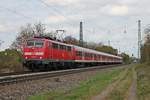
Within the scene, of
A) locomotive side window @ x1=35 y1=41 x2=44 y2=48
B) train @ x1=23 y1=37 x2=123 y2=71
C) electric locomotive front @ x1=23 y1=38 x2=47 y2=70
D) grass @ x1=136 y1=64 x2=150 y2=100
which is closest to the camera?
grass @ x1=136 y1=64 x2=150 y2=100

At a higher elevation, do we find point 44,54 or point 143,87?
point 44,54

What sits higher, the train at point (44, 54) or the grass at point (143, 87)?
the train at point (44, 54)

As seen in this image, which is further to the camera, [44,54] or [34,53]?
[34,53]

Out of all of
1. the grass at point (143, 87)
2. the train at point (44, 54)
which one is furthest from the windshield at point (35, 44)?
the grass at point (143, 87)

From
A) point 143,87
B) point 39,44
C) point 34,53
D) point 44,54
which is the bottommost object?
Answer: point 143,87

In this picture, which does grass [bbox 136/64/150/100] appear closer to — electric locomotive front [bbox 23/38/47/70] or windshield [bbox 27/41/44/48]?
electric locomotive front [bbox 23/38/47/70]

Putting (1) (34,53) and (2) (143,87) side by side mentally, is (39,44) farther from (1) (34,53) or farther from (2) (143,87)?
(2) (143,87)

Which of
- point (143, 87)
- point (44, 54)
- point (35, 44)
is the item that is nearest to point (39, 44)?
point (35, 44)

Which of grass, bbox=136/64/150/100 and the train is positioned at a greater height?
the train

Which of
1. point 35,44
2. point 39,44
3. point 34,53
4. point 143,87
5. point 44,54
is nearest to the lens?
point 143,87

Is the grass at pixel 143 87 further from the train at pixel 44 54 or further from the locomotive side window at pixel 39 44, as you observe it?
the locomotive side window at pixel 39 44

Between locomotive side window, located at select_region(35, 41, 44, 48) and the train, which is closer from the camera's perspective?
the train

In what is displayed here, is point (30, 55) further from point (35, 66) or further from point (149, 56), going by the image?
point (149, 56)

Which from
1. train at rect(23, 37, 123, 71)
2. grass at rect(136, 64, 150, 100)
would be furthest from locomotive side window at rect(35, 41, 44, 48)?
grass at rect(136, 64, 150, 100)
